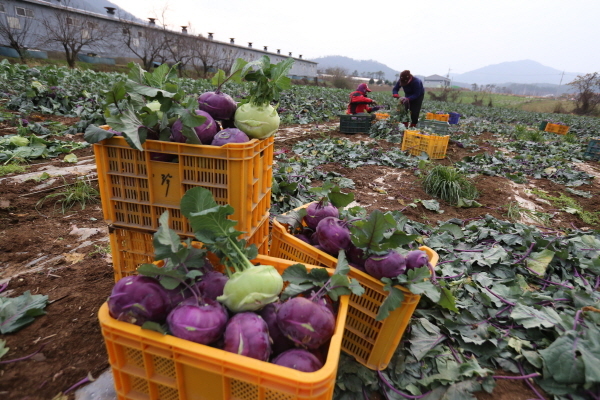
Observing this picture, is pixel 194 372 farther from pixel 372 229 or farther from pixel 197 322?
pixel 372 229

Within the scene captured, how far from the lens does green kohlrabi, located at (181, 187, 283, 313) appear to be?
1356 millimetres

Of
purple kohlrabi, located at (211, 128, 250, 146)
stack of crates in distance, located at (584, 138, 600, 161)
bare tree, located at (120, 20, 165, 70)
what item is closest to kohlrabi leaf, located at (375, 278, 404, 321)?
purple kohlrabi, located at (211, 128, 250, 146)

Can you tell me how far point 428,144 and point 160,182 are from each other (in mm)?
6589

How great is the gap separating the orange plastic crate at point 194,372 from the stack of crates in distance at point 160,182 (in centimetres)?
74

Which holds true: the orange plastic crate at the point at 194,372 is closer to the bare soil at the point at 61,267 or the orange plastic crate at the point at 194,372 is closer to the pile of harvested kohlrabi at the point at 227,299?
the pile of harvested kohlrabi at the point at 227,299

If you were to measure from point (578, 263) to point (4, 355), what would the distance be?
14.0ft

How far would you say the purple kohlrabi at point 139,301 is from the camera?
1249mm

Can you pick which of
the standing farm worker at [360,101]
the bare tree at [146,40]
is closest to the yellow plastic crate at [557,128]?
the standing farm worker at [360,101]

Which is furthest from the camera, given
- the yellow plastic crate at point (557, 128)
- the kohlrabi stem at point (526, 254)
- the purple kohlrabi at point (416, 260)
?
the yellow plastic crate at point (557, 128)

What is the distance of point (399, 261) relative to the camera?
1.74m

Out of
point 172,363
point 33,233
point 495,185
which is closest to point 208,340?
point 172,363

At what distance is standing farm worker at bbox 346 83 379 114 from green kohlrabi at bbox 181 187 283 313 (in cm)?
889

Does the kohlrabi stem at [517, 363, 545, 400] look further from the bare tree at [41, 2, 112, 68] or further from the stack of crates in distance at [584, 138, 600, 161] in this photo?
the bare tree at [41, 2, 112, 68]

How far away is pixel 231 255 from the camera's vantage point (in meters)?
1.50
